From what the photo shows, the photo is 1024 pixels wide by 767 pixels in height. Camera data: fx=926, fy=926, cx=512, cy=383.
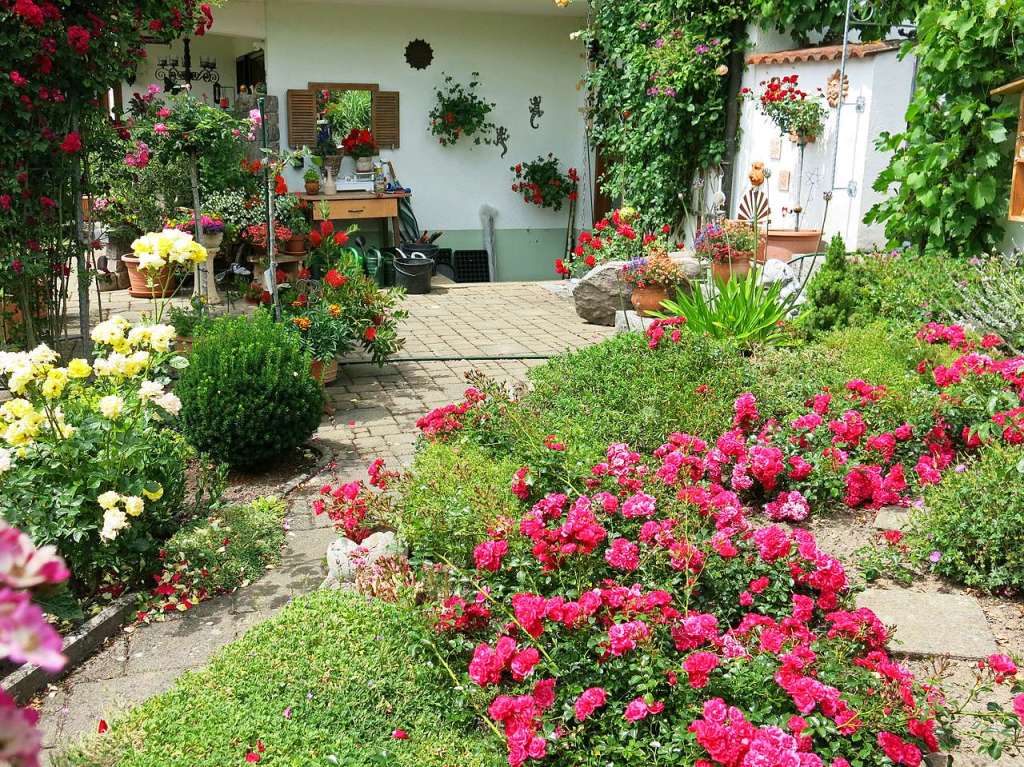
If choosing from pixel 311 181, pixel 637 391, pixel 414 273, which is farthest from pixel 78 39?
pixel 311 181

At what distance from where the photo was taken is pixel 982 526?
3246mm

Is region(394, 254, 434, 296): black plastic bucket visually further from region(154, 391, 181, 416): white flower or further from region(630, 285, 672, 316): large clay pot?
region(154, 391, 181, 416): white flower

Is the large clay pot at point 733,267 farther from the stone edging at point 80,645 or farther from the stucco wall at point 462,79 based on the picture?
the stone edging at point 80,645

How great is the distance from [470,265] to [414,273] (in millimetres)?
2313

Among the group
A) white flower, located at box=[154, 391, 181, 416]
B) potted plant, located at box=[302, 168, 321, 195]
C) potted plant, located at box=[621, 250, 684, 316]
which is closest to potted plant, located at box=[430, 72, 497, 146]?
potted plant, located at box=[302, 168, 321, 195]

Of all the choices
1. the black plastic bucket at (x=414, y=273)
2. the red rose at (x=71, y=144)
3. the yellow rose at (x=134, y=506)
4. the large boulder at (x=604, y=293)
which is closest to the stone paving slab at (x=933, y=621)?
the yellow rose at (x=134, y=506)

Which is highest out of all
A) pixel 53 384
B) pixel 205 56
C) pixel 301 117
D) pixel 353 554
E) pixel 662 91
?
pixel 205 56

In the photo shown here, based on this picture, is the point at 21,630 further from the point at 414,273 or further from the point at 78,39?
the point at 414,273

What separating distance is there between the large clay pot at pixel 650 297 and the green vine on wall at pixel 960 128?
221 centimetres

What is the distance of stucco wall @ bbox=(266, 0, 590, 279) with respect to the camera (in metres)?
11.8

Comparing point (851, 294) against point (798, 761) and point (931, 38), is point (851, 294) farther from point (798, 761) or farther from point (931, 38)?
point (798, 761)

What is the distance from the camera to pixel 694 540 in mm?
2951

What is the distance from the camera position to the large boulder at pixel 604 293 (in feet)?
29.1

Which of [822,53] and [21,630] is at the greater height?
[822,53]
